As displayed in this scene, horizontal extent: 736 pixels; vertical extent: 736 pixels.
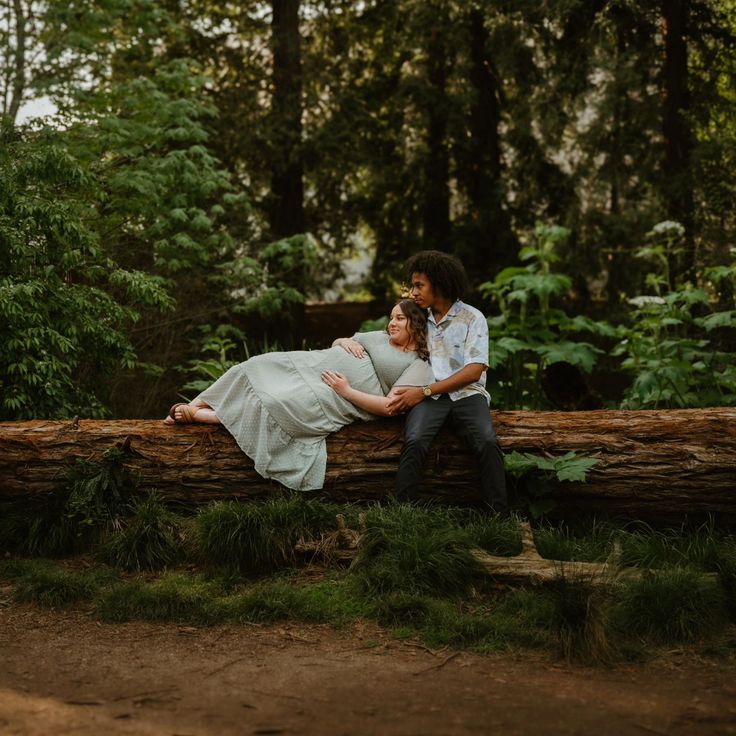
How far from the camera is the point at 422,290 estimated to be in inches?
232

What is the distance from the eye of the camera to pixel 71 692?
3527mm

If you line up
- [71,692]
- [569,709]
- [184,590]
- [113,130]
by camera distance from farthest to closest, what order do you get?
[113,130], [184,590], [71,692], [569,709]

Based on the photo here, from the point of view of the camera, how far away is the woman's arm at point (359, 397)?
5777mm

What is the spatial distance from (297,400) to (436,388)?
37.9 inches

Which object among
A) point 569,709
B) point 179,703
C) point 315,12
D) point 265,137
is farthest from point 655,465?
point 315,12

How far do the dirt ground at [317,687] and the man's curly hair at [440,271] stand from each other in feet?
8.32

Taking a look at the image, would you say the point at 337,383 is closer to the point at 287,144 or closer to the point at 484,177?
the point at 287,144

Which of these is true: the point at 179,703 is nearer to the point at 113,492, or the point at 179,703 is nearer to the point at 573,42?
the point at 113,492

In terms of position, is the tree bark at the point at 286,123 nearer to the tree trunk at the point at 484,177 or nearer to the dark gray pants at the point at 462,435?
the tree trunk at the point at 484,177

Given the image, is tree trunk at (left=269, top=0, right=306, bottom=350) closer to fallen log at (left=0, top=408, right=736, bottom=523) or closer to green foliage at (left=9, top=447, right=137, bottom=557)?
fallen log at (left=0, top=408, right=736, bottom=523)

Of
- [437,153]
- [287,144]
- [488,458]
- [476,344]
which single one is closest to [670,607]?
[488,458]

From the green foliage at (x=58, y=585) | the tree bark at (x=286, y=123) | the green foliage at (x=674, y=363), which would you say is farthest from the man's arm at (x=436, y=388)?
the tree bark at (x=286, y=123)

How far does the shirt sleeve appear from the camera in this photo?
570 cm

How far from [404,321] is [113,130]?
5.86 m
